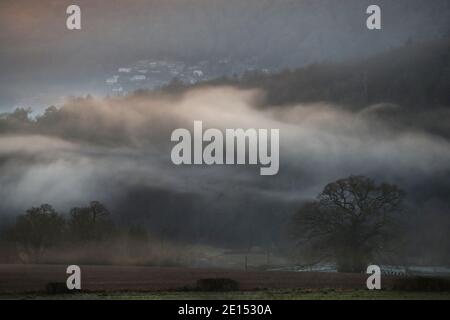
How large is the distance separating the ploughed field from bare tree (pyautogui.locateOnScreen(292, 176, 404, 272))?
40 cm

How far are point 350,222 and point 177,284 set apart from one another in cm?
376

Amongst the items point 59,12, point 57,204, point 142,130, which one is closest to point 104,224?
point 57,204

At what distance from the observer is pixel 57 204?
16.2 m

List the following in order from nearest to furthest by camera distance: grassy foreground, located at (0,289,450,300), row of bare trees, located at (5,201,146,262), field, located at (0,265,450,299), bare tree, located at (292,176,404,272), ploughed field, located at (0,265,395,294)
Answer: grassy foreground, located at (0,289,450,300), field, located at (0,265,450,299), ploughed field, located at (0,265,395,294), row of bare trees, located at (5,201,146,262), bare tree, located at (292,176,404,272)

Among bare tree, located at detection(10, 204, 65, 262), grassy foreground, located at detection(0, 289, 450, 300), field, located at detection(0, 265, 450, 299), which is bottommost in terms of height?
grassy foreground, located at detection(0, 289, 450, 300)

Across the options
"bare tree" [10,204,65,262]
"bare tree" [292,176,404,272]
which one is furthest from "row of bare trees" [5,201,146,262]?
"bare tree" [292,176,404,272]

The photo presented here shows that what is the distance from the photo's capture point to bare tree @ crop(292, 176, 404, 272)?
1656 centimetres

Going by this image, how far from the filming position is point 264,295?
15914 mm

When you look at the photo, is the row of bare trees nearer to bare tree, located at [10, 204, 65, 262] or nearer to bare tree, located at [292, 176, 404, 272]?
bare tree, located at [10, 204, 65, 262]

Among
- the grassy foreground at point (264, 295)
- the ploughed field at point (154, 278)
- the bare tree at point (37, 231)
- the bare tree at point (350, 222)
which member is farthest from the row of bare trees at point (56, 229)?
the bare tree at point (350, 222)

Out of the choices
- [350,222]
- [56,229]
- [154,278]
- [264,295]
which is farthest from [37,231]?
[350,222]

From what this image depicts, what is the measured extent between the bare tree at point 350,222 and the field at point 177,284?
46 cm

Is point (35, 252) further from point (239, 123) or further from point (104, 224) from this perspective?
point (239, 123)

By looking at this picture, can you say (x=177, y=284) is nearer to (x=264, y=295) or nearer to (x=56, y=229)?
(x=264, y=295)
